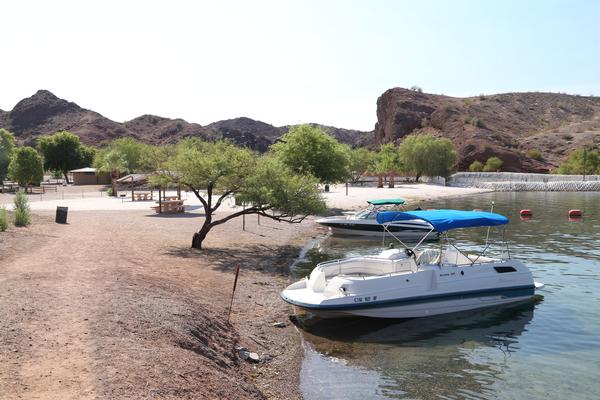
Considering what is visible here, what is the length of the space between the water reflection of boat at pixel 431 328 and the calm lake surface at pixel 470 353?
0.09ft

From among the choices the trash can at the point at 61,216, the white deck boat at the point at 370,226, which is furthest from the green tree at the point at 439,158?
the trash can at the point at 61,216

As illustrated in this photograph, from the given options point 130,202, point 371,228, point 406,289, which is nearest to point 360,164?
point 130,202

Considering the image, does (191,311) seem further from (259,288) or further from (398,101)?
(398,101)

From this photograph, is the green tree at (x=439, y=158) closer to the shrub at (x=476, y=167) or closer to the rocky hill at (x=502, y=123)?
the shrub at (x=476, y=167)

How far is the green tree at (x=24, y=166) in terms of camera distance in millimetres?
73000

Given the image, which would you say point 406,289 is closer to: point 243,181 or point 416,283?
point 416,283

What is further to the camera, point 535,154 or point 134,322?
point 535,154

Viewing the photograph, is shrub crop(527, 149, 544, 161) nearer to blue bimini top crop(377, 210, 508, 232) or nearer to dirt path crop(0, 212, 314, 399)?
dirt path crop(0, 212, 314, 399)

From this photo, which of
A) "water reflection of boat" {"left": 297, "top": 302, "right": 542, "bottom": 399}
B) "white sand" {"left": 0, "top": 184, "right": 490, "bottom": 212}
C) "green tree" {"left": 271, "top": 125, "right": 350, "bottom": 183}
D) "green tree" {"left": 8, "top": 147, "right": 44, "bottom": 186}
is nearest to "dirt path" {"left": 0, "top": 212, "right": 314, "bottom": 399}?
"water reflection of boat" {"left": 297, "top": 302, "right": 542, "bottom": 399}

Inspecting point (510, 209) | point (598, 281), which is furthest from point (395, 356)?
point (510, 209)

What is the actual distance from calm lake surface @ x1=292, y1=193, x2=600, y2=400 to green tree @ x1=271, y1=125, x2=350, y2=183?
25628 mm

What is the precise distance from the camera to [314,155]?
154ft

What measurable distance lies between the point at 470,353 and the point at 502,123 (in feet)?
519

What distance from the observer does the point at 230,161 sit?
80.9 feet
